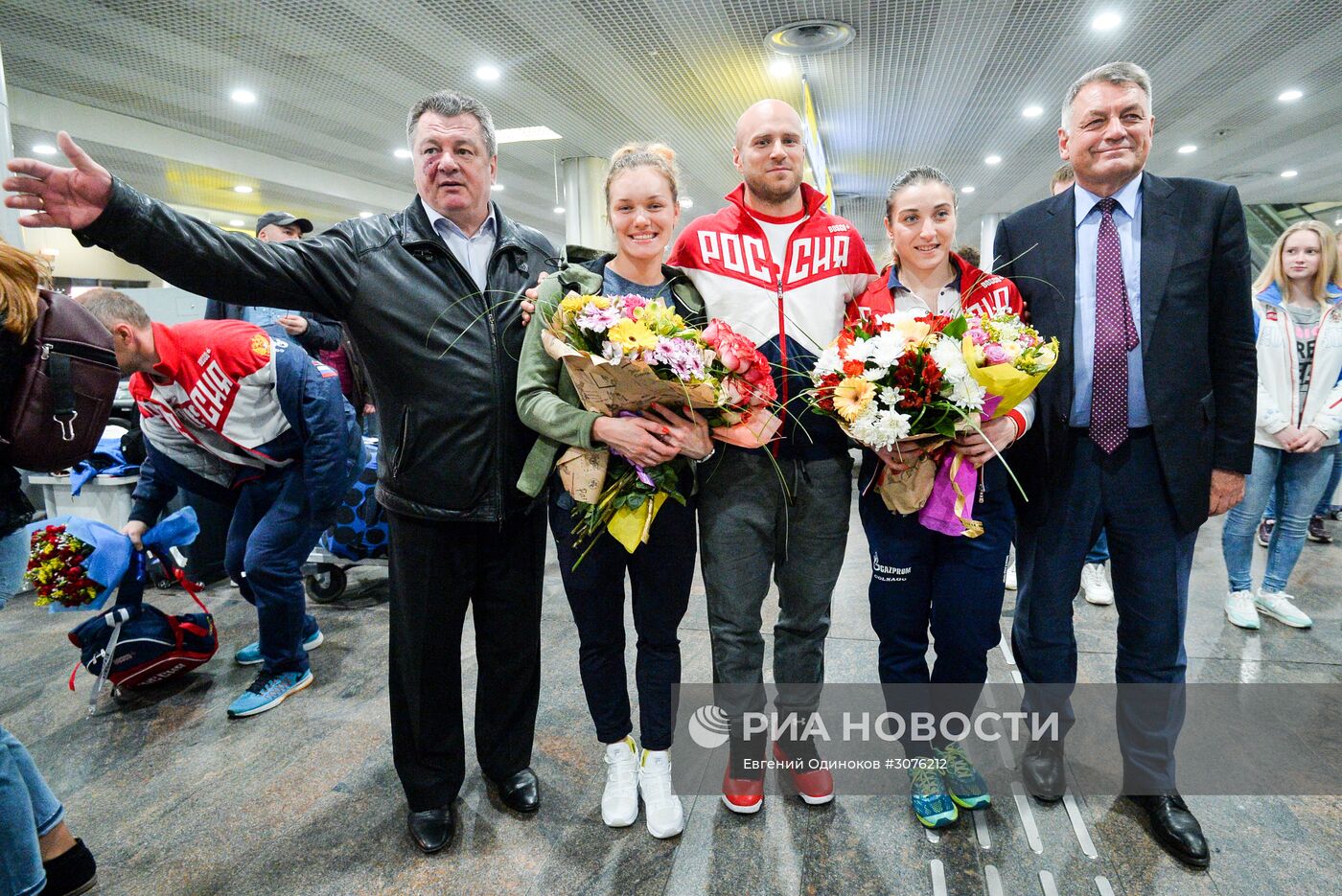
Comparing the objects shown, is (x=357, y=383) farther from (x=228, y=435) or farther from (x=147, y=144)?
(x=147, y=144)

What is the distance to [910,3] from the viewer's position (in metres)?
4.96

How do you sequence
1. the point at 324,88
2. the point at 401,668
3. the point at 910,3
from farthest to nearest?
the point at 324,88 < the point at 910,3 < the point at 401,668

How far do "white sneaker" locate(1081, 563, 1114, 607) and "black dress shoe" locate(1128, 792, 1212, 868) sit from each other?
5.75ft

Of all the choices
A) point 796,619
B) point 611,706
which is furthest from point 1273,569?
point 611,706

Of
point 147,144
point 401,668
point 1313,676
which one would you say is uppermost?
point 147,144

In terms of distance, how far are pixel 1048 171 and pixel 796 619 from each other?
36.1ft

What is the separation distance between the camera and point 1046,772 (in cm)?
189

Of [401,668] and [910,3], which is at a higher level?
[910,3]

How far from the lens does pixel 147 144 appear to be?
283 inches

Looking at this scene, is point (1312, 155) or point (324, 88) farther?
point (1312, 155)

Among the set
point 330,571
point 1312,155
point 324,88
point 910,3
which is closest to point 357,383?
point 330,571

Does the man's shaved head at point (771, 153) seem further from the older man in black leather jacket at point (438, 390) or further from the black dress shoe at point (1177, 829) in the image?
the black dress shoe at point (1177, 829)

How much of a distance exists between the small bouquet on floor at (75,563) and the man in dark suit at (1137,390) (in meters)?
3.05

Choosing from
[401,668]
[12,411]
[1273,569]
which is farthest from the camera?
[1273,569]
